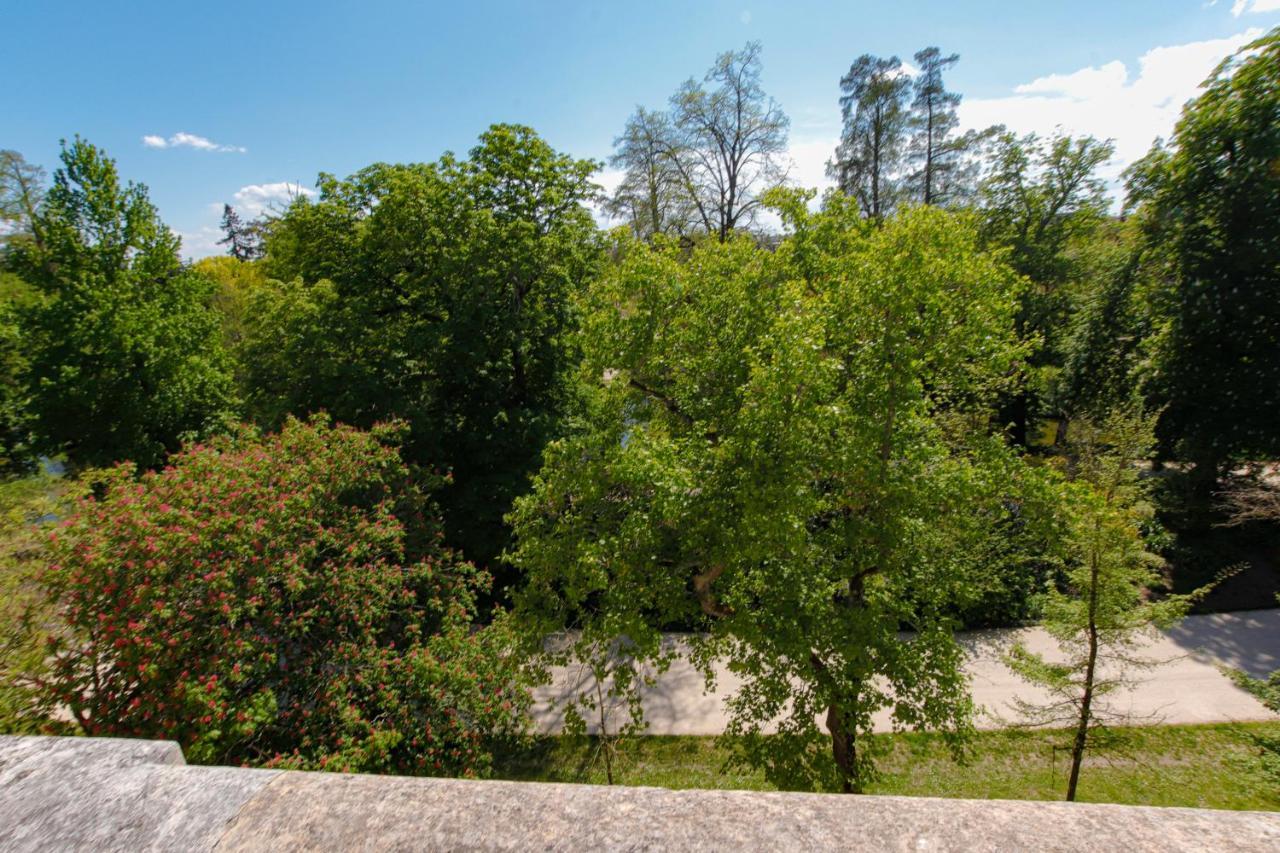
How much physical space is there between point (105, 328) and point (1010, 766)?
2147cm

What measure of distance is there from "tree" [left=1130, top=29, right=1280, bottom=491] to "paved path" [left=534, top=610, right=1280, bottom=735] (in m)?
4.31

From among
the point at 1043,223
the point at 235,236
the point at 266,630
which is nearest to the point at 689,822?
the point at 266,630

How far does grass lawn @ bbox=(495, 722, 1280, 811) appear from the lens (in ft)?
26.9

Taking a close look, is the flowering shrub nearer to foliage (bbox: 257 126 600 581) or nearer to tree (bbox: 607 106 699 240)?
foliage (bbox: 257 126 600 581)

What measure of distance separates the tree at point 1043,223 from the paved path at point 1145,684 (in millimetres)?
9271

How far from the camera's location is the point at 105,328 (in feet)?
48.7

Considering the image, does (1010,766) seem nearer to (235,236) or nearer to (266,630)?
(266,630)

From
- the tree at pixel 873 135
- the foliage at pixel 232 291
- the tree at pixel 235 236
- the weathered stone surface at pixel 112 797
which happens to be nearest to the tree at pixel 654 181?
the tree at pixel 873 135

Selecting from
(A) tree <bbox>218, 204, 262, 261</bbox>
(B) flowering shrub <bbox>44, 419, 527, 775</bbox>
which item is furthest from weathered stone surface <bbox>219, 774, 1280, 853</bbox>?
(A) tree <bbox>218, 204, 262, 261</bbox>

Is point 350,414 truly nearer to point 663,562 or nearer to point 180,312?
point 180,312

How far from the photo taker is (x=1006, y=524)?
29.2 feet

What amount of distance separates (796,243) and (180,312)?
56.6ft

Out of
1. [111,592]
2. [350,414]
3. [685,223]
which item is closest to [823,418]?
[111,592]

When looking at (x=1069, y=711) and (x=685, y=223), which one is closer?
(x=1069, y=711)
